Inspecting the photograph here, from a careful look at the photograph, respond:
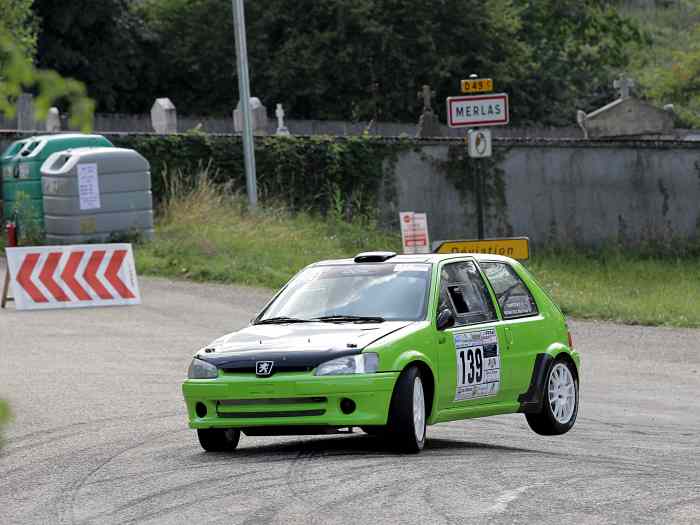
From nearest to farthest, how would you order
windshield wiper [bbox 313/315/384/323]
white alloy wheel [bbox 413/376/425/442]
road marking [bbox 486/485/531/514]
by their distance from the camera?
road marking [bbox 486/485/531/514], white alloy wheel [bbox 413/376/425/442], windshield wiper [bbox 313/315/384/323]

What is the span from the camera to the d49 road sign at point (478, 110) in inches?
807

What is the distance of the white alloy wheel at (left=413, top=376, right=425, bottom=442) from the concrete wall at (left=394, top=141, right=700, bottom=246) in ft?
77.7

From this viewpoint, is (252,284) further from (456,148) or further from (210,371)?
(210,371)

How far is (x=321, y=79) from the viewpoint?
190 feet

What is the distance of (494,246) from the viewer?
1989 cm

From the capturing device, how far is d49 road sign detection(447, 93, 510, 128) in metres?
20.5

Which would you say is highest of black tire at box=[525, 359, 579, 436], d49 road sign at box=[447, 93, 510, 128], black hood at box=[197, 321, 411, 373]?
d49 road sign at box=[447, 93, 510, 128]

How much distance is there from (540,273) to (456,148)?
557 cm

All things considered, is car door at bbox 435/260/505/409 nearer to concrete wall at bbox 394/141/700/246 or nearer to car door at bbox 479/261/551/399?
car door at bbox 479/261/551/399

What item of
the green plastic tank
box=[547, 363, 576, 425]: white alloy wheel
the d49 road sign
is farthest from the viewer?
the green plastic tank

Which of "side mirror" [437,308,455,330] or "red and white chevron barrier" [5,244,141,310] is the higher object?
"side mirror" [437,308,455,330]

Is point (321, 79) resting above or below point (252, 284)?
above

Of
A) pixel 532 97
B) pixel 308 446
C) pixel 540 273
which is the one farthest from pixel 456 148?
pixel 532 97

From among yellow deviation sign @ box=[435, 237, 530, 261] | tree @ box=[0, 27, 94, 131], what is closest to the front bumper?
tree @ box=[0, 27, 94, 131]
